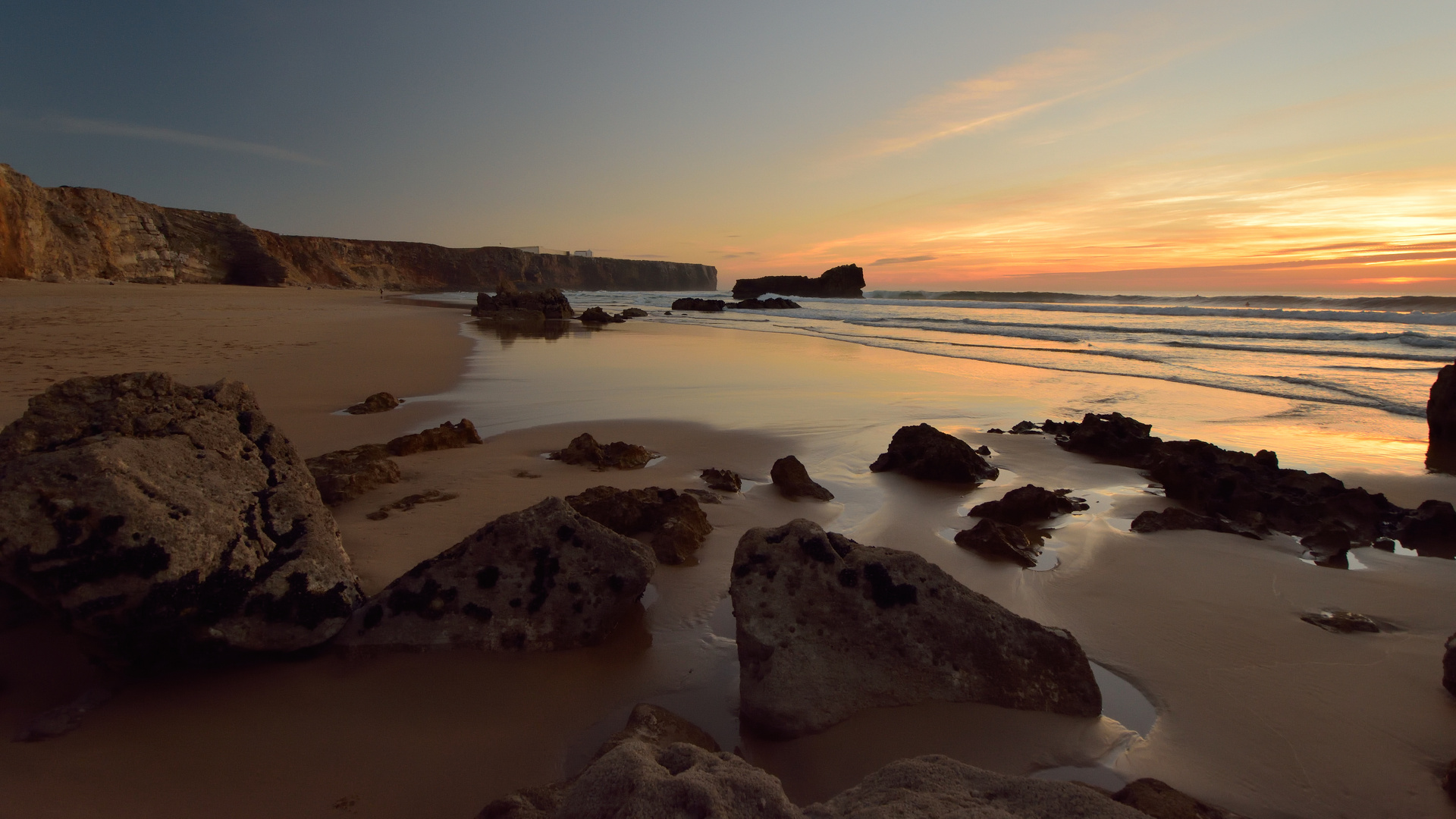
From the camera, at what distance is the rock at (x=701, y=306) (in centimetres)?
3784

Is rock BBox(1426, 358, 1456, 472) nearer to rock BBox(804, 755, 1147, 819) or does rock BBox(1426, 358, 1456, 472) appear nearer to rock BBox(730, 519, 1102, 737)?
rock BBox(730, 519, 1102, 737)

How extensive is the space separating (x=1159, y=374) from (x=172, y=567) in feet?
45.9

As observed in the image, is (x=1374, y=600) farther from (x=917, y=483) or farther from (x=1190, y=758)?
(x=917, y=483)

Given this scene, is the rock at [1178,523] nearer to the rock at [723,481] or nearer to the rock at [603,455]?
the rock at [723,481]

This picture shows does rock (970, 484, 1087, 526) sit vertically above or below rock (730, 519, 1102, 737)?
below

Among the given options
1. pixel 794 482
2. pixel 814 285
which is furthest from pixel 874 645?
pixel 814 285

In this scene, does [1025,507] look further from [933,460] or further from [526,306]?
[526,306]

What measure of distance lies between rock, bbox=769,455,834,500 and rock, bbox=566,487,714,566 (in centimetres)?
90

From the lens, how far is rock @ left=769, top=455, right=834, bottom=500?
15.7ft

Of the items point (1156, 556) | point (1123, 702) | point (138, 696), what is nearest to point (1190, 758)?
point (1123, 702)

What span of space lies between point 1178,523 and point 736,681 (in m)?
3.40

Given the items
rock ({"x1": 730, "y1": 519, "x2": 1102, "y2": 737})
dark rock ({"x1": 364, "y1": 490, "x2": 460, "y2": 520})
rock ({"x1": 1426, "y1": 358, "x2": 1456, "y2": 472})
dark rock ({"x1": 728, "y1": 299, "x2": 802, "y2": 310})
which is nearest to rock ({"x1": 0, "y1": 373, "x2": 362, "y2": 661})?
dark rock ({"x1": 364, "y1": 490, "x2": 460, "y2": 520})

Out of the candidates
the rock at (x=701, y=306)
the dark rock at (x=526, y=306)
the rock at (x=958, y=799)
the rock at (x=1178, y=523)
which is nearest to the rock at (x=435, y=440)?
the rock at (x=958, y=799)

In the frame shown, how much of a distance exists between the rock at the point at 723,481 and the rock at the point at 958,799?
10.4 ft
